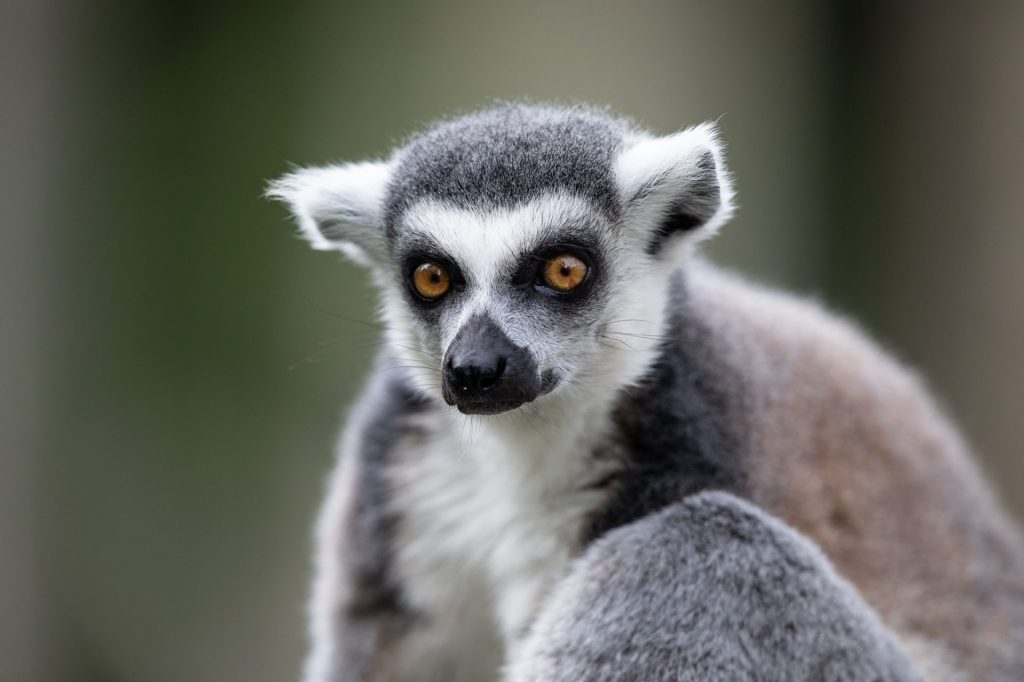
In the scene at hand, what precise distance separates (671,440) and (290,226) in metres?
6.38

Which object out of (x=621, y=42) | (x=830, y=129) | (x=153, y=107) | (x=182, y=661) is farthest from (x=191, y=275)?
(x=830, y=129)

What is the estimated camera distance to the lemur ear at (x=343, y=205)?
389 cm

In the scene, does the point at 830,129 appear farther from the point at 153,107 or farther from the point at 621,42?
the point at 153,107

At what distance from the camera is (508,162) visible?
356 cm

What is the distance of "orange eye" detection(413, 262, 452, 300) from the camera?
3627 mm

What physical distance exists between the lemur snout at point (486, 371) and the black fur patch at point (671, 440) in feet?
1.59

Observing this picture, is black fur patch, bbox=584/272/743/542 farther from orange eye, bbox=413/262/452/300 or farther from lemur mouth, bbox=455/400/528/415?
orange eye, bbox=413/262/452/300

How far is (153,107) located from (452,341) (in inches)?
258

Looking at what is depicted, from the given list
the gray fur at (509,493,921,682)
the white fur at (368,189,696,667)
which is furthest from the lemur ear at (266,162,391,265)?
the gray fur at (509,493,921,682)

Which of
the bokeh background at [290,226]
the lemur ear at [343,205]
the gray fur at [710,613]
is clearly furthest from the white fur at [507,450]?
the bokeh background at [290,226]

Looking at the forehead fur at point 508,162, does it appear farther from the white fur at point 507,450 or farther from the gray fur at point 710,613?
the gray fur at point 710,613

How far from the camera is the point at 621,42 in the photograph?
9.17 m

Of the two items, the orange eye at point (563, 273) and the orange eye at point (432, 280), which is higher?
the orange eye at point (563, 273)

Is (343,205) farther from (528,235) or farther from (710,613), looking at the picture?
(710,613)
